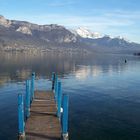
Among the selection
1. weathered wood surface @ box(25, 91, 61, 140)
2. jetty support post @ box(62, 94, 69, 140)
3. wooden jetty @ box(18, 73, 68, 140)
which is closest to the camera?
wooden jetty @ box(18, 73, 68, 140)

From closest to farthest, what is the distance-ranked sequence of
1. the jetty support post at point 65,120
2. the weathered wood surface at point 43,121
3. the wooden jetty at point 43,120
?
the wooden jetty at point 43,120 → the weathered wood surface at point 43,121 → the jetty support post at point 65,120

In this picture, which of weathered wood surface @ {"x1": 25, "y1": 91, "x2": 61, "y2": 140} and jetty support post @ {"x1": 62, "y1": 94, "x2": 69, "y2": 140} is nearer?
weathered wood surface @ {"x1": 25, "y1": 91, "x2": 61, "y2": 140}

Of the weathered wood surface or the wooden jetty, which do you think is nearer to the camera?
the wooden jetty

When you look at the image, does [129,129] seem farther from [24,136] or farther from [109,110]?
[24,136]

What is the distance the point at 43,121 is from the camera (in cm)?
3562

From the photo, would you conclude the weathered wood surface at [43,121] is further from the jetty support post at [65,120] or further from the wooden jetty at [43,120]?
the jetty support post at [65,120]

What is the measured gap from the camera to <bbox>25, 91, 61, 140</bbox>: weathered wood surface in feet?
101

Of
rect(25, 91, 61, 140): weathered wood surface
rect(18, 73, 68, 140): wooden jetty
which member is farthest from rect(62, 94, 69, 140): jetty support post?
→ rect(25, 91, 61, 140): weathered wood surface

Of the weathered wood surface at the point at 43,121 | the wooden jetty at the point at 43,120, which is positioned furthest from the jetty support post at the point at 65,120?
the weathered wood surface at the point at 43,121

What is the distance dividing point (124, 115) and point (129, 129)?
792 centimetres

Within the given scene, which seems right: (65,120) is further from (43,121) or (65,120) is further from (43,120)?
(43,120)

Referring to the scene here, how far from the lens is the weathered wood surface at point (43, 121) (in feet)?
101

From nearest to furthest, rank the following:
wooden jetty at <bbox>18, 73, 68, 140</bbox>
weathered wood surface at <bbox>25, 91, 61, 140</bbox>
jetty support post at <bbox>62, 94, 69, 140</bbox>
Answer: wooden jetty at <bbox>18, 73, 68, 140</bbox> → weathered wood surface at <bbox>25, 91, 61, 140</bbox> → jetty support post at <bbox>62, 94, 69, 140</bbox>

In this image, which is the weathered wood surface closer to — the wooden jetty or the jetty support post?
the wooden jetty
